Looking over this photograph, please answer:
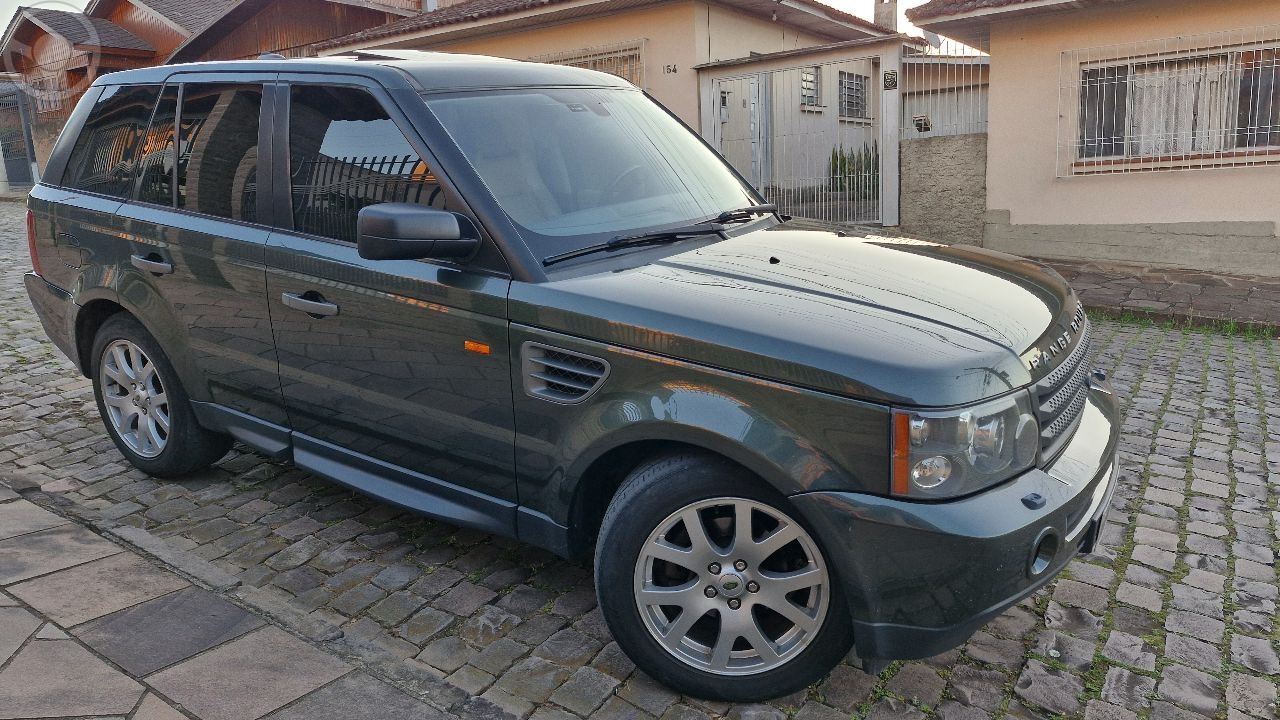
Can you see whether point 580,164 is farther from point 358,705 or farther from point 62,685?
point 62,685

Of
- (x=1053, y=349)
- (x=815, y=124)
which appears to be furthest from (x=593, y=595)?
(x=815, y=124)

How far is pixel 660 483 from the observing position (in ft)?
9.25

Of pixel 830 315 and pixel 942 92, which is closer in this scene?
pixel 830 315

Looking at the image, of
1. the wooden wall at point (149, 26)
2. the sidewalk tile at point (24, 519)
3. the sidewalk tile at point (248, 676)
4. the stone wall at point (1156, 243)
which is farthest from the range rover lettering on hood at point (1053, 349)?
the wooden wall at point (149, 26)

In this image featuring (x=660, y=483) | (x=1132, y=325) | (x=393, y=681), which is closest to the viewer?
(x=660, y=483)

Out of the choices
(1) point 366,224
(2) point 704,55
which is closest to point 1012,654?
(1) point 366,224

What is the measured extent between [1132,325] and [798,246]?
6361mm

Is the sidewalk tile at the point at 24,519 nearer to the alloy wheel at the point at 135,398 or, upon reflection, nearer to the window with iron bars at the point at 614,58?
the alloy wheel at the point at 135,398

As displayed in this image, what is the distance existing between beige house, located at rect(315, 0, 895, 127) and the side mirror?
1255 centimetres

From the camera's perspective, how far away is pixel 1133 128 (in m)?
11.5

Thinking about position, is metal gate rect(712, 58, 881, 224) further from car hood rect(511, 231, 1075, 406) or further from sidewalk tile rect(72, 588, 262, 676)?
sidewalk tile rect(72, 588, 262, 676)

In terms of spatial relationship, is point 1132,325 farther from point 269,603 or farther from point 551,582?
point 269,603

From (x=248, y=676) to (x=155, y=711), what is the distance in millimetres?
282

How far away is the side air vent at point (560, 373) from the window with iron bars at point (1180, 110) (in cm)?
1069
